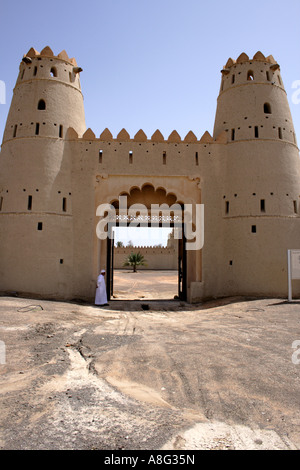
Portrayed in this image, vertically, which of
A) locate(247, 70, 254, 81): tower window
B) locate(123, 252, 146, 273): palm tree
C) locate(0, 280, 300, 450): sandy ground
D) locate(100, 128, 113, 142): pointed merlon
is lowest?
locate(0, 280, 300, 450): sandy ground

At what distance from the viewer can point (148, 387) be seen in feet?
15.1

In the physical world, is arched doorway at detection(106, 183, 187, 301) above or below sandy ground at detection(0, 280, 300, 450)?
above

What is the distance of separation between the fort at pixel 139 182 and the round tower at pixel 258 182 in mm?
46

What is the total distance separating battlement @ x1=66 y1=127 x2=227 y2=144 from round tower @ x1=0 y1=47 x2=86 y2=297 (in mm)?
701

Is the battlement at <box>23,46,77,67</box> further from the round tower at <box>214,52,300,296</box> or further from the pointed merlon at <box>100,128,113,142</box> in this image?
the round tower at <box>214,52,300,296</box>

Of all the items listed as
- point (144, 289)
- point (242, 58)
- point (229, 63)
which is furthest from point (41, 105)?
point (144, 289)

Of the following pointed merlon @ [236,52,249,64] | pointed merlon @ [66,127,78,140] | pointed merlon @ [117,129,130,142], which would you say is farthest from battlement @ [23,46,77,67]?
pointed merlon @ [236,52,249,64]

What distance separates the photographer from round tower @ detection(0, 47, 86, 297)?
13.9 m

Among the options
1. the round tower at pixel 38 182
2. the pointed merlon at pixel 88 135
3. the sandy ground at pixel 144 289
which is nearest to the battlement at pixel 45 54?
the round tower at pixel 38 182

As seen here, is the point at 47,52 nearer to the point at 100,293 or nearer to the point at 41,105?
the point at 41,105

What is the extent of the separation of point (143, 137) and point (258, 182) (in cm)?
574

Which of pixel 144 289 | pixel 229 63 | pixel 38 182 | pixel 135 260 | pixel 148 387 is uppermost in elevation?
pixel 229 63

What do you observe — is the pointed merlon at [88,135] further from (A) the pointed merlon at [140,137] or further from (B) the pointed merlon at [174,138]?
(B) the pointed merlon at [174,138]
